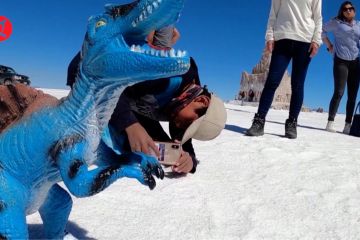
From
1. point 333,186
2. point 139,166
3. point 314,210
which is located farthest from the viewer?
point 333,186

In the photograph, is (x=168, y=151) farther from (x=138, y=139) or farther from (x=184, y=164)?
(x=138, y=139)

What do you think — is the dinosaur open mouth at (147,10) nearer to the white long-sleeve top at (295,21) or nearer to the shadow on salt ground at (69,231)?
the shadow on salt ground at (69,231)

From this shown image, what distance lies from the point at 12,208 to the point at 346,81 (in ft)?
16.8

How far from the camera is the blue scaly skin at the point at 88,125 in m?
1.15

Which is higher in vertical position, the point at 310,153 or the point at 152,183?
the point at 152,183

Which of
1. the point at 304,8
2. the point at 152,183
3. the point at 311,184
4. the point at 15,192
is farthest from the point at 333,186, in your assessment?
the point at 304,8

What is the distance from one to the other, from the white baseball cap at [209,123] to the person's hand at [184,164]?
0.13 metres

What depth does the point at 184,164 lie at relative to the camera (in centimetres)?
269

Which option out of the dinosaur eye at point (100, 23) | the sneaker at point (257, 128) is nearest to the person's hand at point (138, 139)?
the dinosaur eye at point (100, 23)

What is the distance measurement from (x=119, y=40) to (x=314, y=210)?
4.94ft

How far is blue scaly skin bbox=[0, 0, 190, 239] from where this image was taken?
1151 millimetres

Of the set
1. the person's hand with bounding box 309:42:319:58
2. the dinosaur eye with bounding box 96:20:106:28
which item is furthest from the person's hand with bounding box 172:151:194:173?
the person's hand with bounding box 309:42:319:58

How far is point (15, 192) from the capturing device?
4.20 ft

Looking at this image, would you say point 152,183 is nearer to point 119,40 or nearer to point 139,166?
point 139,166
